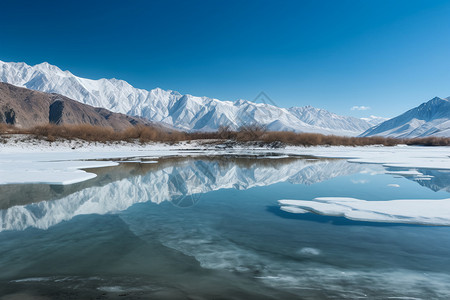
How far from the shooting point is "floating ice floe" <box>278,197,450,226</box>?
667cm

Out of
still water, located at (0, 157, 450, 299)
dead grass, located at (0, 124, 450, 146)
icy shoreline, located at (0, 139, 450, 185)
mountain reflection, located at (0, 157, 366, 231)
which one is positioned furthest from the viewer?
dead grass, located at (0, 124, 450, 146)

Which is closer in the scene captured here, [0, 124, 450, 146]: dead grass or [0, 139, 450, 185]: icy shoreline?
[0, 139, 450, 185]: icy shoreline

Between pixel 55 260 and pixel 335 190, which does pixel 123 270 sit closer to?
pixel 55 260

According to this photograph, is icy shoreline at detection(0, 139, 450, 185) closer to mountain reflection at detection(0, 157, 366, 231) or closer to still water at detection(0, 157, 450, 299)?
mountain reflection at detection(0, 157, 366, 231)

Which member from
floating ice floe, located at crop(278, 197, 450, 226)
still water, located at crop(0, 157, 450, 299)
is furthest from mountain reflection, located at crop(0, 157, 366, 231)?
floating ice floe, located at crop(278, 197, 450, 226)

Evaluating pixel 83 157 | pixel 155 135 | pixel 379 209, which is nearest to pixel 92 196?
pixel 379 209

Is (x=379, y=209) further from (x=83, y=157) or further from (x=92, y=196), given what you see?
(x=83, y=157)

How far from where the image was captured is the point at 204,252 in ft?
16.1

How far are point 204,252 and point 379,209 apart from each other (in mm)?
5118

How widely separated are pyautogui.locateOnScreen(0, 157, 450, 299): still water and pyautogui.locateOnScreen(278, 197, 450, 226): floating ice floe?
0.36 m

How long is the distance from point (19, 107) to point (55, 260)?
718ft

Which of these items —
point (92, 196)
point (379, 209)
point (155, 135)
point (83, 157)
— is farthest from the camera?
point (155, 135)

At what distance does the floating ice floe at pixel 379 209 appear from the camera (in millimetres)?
6672

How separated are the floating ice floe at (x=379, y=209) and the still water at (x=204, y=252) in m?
0.36
